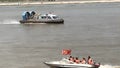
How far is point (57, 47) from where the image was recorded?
251ft

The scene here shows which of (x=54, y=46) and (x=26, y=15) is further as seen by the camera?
(x=26, y=15)

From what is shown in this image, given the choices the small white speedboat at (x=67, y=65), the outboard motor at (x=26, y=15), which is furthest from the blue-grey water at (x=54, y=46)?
the outboard motor at (x=26, y=15)

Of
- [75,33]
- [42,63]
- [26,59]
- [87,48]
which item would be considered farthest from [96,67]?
[75,33]

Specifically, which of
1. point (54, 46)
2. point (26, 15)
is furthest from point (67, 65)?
point (26, 15)

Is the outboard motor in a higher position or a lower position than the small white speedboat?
lower

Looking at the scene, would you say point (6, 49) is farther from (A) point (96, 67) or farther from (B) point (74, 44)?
(A) point (96, 67)

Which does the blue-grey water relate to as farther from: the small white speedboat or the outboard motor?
the outboard motor

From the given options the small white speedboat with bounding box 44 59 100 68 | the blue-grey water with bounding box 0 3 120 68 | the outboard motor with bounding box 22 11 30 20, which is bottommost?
the outboard motor with bounding box 22 11 30 20

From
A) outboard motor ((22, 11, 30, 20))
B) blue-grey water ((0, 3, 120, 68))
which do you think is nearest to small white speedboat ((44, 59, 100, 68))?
blue-grey water ((0, 3, 120, 68))

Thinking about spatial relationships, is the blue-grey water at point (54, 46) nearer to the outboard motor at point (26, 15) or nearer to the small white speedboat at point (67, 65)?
the small white speedboat at point (67, 65)

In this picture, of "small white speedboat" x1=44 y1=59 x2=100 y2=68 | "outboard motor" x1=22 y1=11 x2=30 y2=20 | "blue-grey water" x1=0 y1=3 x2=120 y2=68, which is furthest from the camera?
"outboard motor" x1=22 y1=11 x2=30 y2=20

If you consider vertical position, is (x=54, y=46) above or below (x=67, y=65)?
below

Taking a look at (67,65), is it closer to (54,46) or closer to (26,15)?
(54,46)

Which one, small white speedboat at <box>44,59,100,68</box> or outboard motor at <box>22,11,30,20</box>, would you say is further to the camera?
outboard motor at <box>22,11,30,20</box>
